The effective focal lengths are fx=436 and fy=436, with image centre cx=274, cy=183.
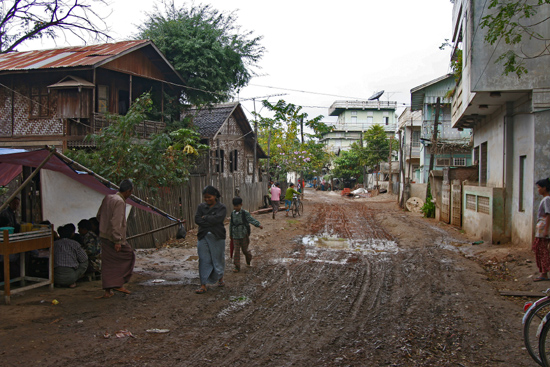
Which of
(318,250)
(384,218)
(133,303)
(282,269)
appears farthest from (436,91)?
(133,303)

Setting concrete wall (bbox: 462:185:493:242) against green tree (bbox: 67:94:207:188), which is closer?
green tree (bbox: 67:94:207:188)

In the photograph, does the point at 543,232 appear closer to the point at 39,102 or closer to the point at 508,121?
the point at 508,121

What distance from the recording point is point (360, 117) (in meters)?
68.2

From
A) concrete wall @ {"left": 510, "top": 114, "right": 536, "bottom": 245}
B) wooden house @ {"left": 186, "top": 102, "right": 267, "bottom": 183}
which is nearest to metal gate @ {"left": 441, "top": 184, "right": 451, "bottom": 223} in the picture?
concrete wall @ {"left": 510, "top": 114, "right": 536, "bottom": 245}

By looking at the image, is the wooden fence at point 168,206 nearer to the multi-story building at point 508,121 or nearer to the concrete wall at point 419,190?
the multi-story building at point 508,121

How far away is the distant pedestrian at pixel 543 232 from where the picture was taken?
744 centimetres

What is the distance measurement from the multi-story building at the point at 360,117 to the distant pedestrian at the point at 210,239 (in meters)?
61.3

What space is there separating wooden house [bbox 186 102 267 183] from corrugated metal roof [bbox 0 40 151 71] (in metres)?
5.32

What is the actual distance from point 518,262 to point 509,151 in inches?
149

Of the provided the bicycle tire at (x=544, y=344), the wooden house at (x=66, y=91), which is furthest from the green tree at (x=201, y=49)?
the bicycle tire at (x=544, y=344)

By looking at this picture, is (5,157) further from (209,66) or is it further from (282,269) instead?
(209,66)

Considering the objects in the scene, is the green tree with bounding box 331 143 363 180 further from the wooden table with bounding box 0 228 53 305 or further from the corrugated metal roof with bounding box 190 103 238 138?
the wooden table with bounding box 0 228 53 305

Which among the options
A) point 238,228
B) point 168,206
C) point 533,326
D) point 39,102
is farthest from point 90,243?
point 39,102

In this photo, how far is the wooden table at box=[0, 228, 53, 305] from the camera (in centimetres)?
598
